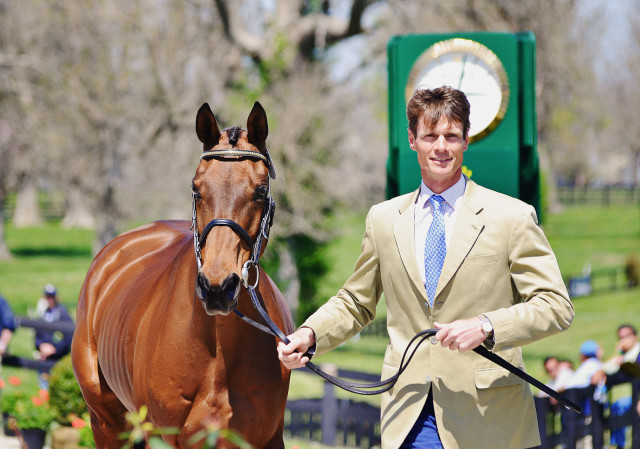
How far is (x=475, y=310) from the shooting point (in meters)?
2.95

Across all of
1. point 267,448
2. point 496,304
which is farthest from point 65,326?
point 496,304

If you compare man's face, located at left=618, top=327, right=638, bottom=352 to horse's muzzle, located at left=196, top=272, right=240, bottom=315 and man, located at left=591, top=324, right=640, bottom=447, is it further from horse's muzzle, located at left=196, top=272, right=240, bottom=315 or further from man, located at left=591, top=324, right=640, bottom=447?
horse's muzzle, located at left=196, top=272, right=240, bottom=315

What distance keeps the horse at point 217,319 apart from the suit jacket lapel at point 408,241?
0.53 m

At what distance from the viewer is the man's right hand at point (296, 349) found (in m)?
3.03

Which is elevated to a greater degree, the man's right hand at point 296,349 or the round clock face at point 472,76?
the round clock face at point 472,76

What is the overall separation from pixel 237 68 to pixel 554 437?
1395cm

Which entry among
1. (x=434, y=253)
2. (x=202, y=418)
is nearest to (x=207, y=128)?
(x=434, y=253)

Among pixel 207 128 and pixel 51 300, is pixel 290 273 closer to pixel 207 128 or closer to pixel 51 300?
pixel 51 300

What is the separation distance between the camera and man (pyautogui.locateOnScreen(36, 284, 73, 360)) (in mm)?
10672

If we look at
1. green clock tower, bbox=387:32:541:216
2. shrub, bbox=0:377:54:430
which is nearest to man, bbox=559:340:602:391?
green clock tower, bbox=387:32:541:216

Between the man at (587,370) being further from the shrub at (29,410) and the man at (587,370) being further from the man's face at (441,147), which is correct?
the man's face at (441,147)

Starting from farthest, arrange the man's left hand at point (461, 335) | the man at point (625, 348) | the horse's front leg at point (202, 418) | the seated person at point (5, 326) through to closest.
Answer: the seated person at point (5, 326) < the man at point (625, 348) < the horse's front leg at point (202, 418) < the man's left hand at point (461, 335)

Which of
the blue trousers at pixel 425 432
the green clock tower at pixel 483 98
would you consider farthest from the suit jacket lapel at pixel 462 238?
the green clock tower at pixel 483 98

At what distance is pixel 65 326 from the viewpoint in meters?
10.4
